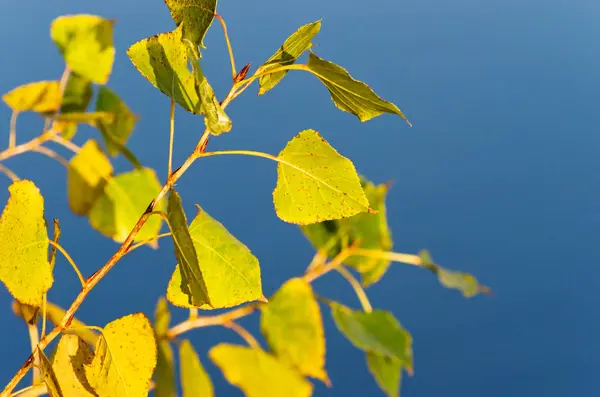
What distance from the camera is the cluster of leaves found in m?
0.27

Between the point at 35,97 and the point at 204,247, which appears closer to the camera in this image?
Result: the point at 204,247

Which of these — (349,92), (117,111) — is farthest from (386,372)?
(117,111)

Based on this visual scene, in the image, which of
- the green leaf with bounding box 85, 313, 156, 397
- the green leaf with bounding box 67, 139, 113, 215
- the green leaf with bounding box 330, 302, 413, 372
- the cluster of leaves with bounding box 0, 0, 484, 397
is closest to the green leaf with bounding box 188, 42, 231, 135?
the cluster of leaves with bounding box 0, 0, 484, 397

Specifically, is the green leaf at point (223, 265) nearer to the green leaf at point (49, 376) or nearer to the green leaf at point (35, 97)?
the green leaf at point (49, 376)

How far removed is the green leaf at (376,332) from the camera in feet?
1.37

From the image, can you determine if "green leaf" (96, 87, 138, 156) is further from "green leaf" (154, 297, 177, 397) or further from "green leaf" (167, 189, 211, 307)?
"green leaf" (167, 189, 211, 307)

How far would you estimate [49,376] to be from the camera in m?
0.27

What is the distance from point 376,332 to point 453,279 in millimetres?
89

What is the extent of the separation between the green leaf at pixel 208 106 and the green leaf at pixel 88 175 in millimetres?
324

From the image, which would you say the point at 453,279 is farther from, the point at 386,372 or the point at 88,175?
the point at 88,175

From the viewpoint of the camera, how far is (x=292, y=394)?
407 millimetres

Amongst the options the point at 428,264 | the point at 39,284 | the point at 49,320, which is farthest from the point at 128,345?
the point at 428,264

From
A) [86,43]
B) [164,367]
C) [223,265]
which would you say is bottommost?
[164,367]

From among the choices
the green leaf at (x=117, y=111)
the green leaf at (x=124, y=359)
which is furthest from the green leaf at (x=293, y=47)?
the green leaf at (x=117, y=111)
